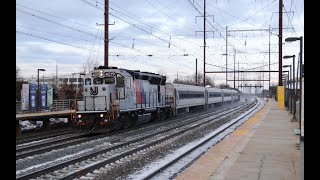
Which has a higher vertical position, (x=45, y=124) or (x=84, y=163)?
(x=84, y=163)

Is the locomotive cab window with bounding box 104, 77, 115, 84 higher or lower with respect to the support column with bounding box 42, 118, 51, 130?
higher

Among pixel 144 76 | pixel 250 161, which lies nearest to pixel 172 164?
pixel 250 161

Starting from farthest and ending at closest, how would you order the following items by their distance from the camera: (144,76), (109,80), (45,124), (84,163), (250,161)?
(144,76)
(45,124)
(109,80)
(84,163)
(250,161)

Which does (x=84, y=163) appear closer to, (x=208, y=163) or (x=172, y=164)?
(x=172, y=164)

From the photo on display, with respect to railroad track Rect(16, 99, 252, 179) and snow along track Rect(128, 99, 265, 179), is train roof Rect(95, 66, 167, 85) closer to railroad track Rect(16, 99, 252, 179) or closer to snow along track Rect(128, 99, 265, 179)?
railroad track Rect(16, 99, 252, 179)

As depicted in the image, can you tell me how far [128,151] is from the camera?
12.9m

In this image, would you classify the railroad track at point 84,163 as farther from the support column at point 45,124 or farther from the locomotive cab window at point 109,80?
the support column at point 45,124

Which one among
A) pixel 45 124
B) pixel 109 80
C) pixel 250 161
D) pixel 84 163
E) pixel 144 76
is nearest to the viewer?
Result: pixel 250 161

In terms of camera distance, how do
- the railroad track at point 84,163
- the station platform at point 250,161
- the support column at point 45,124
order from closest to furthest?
1. the station platform at point 250,161
2. the railroad track at point 84,163
3. the support column at point 45,124

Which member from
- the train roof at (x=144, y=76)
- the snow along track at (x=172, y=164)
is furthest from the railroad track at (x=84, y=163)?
the train roof at (x=144, y=76)

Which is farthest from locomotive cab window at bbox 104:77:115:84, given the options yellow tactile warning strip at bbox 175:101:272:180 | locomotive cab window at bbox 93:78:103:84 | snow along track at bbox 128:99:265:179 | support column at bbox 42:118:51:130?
yellow tactile warning strip at bbox 175:101:272:180
